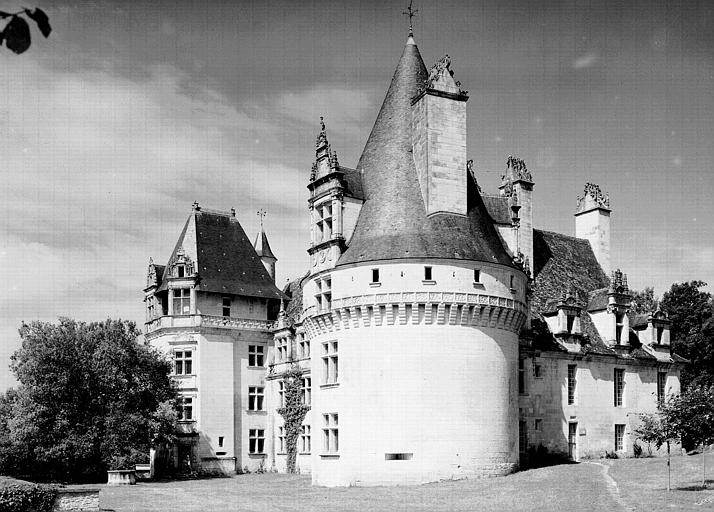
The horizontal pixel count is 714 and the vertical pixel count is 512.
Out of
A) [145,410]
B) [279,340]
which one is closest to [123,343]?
[145,410]

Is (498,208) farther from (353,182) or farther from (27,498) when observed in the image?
(27,498)

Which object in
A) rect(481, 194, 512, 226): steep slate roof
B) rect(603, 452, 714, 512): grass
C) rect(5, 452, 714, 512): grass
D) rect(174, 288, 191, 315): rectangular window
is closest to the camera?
rect(603, 452, 714, 512): grass

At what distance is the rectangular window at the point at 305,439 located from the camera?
49.3 meters

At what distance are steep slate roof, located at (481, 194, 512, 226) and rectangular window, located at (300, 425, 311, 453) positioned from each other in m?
15.6

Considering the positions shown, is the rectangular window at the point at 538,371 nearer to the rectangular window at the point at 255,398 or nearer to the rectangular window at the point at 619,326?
the rectangular window at the point at 619,326

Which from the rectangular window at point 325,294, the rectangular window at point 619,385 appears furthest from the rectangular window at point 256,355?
the rectangular window at point 619,385

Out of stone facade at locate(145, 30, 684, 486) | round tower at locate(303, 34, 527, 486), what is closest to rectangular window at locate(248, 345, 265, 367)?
stone facade at locate(145, 30, 684, 486)

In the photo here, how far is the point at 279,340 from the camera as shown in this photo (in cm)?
5538

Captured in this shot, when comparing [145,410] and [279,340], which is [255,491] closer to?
[145,410]

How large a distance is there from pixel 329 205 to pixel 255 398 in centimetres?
1924

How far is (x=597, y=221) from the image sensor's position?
5538 cm

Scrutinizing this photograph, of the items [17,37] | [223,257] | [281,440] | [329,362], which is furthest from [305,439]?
[17,37]

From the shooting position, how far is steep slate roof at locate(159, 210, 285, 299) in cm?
5497

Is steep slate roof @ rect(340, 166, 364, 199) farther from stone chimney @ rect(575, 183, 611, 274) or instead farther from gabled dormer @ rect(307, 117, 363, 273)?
stone chimney @ rect(575, 183, 611, 274)
